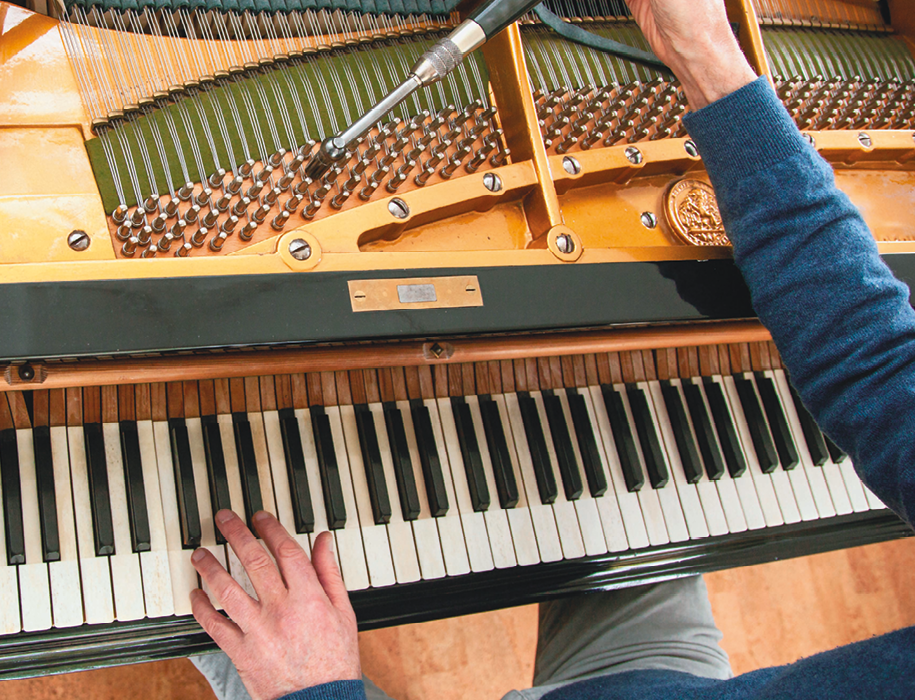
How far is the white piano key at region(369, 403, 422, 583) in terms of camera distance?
4.39 feet

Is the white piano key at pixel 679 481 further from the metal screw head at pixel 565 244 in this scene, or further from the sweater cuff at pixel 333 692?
the sweater cuff at pixel 333 692

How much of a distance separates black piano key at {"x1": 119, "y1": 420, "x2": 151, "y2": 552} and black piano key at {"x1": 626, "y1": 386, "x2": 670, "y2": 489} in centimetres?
97

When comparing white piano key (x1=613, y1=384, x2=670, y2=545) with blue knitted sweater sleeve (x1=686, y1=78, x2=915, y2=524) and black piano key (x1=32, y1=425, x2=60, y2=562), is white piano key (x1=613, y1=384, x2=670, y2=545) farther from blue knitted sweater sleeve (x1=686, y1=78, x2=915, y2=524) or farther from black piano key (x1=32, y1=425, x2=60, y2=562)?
black piano key (x1=32, y1=425, x2=60, y2=562)

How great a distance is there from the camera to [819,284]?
117 centimetres

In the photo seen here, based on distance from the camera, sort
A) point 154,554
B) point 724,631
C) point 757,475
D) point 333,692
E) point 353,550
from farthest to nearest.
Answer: point 724,631, point 757,475, point 353,550, point 154,554, point 333,692

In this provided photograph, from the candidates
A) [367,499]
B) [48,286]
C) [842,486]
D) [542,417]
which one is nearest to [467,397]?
[542,417]

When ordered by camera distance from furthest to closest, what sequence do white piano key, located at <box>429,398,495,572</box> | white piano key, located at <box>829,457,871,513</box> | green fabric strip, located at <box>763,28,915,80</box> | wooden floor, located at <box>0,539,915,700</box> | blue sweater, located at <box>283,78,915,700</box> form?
wooden floor, located at <box>0,539,915,700</box> < green fabric strip, located at <box>763,28,915,80</box> < white piano key, located at <box>829,457,871,513</box> < white piano key, located at <box>429,398,495,572</box> < blue sweater, located at <box>283,78,915,700</box>

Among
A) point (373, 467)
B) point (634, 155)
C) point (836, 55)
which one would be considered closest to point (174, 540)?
point (373, 467)

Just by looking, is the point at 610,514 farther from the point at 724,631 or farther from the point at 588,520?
the point at 724,631

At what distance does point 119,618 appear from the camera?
Answer: 1.19 metres

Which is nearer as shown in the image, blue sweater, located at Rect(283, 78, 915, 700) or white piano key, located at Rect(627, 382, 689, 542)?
blue sweater, located at Rect(283, 78, 915, 700)

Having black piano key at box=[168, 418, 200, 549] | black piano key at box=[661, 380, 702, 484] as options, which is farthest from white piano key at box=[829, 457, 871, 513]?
black piano key at box=[168, 418, 200, 549]

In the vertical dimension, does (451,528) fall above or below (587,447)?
below

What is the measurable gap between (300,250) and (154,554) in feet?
1.82
